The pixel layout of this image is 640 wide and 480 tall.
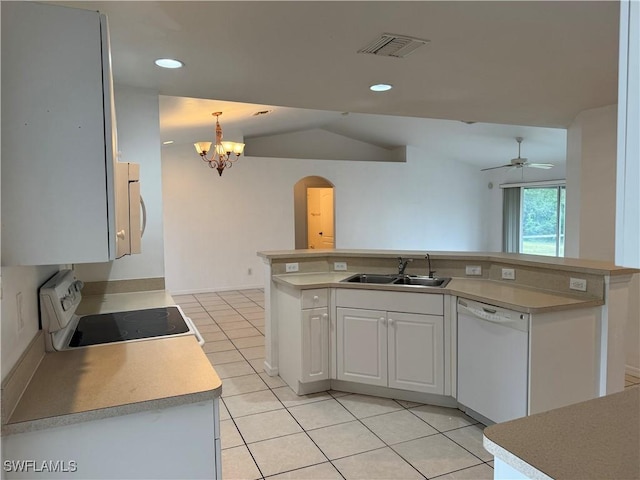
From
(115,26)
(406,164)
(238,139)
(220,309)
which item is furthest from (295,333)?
(406,164)

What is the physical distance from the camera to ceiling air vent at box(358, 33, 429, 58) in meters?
2.21

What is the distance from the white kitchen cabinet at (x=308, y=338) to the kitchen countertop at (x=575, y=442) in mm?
2272

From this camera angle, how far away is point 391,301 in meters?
3.12

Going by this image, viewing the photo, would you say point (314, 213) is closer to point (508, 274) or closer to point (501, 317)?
point (508, 274)

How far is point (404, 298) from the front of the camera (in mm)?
3080

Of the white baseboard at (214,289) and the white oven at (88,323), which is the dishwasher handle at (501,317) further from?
the white baseboard at (214,289)

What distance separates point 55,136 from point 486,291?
2.56m

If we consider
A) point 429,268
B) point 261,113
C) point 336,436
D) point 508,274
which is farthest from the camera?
point 261,113

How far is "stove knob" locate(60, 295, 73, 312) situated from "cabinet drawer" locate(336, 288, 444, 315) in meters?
1.84

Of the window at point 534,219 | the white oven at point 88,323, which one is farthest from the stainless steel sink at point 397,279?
the window at point 534,219

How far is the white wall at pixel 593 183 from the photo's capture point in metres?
3.88

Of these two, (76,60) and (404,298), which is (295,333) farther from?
(76,60)

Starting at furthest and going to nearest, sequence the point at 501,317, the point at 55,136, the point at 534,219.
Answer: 1. the point at 534,219
2. the point at 501,317
3. the point at 55,136

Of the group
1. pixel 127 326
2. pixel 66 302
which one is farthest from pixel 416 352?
pixel 66 302
